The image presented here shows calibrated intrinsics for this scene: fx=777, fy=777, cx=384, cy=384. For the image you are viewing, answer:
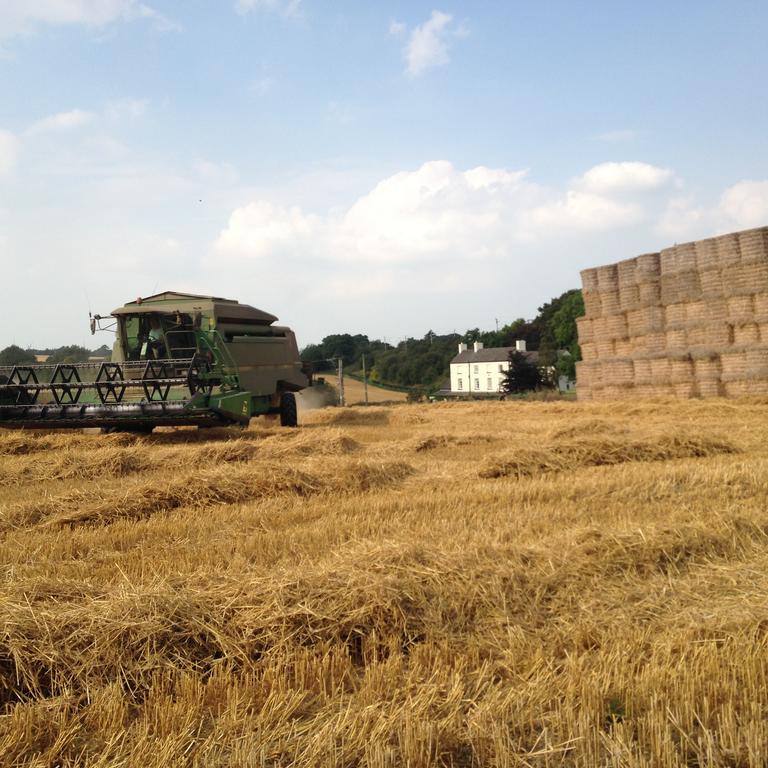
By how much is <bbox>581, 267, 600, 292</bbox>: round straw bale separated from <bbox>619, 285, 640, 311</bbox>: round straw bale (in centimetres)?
91

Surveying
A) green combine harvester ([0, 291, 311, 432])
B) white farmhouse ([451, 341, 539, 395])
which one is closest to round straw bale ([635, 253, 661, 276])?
green combine harvester ([0, 291, 311, 432])

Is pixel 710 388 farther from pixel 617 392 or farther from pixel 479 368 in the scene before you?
pixel 479 368

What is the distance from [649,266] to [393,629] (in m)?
16.5

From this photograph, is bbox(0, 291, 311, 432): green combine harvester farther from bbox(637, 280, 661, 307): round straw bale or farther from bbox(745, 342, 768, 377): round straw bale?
bbox(745, 342, 768, 377): round straw bale

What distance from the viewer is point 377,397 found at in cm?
5041

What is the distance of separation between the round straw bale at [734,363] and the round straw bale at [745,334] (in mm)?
228

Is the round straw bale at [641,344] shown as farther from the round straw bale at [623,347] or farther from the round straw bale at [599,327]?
the round straw bale at [599,327]

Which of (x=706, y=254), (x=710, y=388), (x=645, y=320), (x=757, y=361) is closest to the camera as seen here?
(x=757, y=361)

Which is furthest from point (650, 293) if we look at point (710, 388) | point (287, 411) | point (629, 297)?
point (287, 411)

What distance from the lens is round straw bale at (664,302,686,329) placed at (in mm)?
17281

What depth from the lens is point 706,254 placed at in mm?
16469

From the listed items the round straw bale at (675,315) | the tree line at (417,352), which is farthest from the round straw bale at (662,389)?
the tree line at (417,352)

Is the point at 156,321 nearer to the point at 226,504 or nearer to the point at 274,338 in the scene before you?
the point at 274,338

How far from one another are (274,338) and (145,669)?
43.9ft
